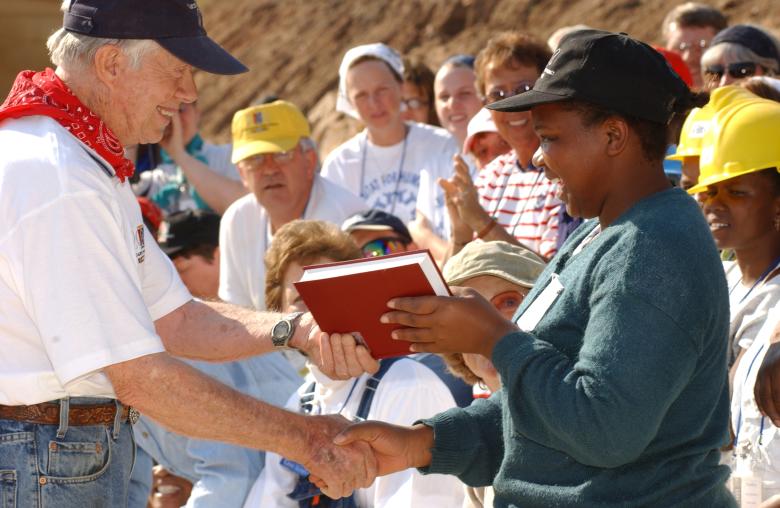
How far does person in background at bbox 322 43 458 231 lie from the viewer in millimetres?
7066

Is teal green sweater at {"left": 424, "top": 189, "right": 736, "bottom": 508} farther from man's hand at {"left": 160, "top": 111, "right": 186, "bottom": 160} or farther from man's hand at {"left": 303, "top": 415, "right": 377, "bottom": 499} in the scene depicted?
man's hand at {"left": 160, "top": 111, "right": 186, "bottom": 160}

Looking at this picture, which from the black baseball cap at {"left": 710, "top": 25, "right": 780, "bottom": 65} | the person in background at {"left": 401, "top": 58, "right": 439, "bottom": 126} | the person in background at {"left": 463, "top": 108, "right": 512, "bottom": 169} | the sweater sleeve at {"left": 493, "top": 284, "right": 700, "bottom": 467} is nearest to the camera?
the sweater sleeve at {"left": 493, "top": 284, "right": 700, "bottom": 467}

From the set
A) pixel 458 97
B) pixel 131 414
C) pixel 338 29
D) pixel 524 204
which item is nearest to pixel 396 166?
pixel 458 97

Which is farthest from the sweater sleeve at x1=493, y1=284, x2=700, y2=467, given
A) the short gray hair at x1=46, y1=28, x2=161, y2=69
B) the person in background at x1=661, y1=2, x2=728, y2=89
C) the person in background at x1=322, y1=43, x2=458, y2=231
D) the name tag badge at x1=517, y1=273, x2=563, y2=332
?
the person in background at x1=661, y1=2, x2=728, y2=89

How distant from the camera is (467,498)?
3.93 m

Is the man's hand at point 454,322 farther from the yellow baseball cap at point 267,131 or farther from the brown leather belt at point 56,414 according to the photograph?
the yellow baseball cap at point 267,131

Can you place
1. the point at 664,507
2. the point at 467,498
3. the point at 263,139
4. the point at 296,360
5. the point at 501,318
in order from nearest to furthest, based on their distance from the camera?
1. the point at 664,507
2. the point at 501,318
3. the point at 467,498
4. the point at 296,360
5. the point at 263,139

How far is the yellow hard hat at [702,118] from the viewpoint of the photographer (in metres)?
4.38

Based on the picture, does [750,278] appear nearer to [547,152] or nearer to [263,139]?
[547,152]

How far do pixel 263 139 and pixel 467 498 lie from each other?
3.35 meters

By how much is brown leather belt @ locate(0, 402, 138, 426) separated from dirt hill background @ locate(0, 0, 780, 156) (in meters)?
10.8

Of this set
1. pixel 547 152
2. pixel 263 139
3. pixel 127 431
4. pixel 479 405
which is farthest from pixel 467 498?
pixel 263 139

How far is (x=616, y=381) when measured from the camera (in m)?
2.53

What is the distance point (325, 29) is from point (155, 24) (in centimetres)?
1755
